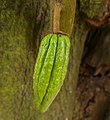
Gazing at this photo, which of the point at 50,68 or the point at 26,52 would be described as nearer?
the point at 50,68

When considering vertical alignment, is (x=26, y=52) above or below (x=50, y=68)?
below

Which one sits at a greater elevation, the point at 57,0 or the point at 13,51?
the point at 57,0

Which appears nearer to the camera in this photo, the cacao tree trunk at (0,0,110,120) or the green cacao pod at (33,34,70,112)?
the green cacao pod at (33,34,70,112)

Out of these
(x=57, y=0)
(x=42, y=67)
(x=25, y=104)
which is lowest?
(x=25, y=104)

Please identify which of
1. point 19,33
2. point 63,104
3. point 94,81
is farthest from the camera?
point 94,81

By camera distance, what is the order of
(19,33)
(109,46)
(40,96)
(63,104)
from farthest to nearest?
(109,46) → (63,104) → (19,33) → (40,96)

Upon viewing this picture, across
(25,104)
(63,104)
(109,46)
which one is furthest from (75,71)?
(109,46)

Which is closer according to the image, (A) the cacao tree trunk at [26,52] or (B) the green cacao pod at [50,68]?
(B) the green cacao pod at [50,68]

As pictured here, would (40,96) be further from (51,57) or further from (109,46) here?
(109,46)
